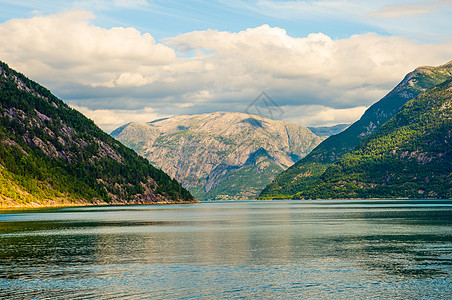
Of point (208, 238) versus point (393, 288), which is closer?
point (393, 288)

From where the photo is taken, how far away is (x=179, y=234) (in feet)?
416

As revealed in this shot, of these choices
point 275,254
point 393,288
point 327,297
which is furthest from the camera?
point 275,254

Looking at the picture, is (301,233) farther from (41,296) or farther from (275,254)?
(41,296)

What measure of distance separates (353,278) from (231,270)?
16567 mm

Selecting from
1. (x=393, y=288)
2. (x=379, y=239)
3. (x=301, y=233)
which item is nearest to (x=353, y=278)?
(x=393, y=288)

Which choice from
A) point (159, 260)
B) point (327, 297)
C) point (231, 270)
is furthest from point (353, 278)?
point (159, 260)

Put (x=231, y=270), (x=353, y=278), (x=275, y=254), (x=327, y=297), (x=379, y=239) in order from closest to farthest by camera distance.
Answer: (x=327, y=297) < (x=353, y=278) < (x=231, y=270) < (x=275, y=254) < (x=379, y=239)

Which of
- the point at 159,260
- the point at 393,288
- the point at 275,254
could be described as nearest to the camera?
the point at 393,288

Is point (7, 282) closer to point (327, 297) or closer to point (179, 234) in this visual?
point (327, 297)

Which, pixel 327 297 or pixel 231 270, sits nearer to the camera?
pixel 327 297

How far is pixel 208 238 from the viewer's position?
375ft

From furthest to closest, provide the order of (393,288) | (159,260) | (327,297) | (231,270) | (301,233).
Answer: (301,233), (159,260), (231,270), (393,288), (327,297)

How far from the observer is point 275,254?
279ft

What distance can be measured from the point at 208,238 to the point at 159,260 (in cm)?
3622
